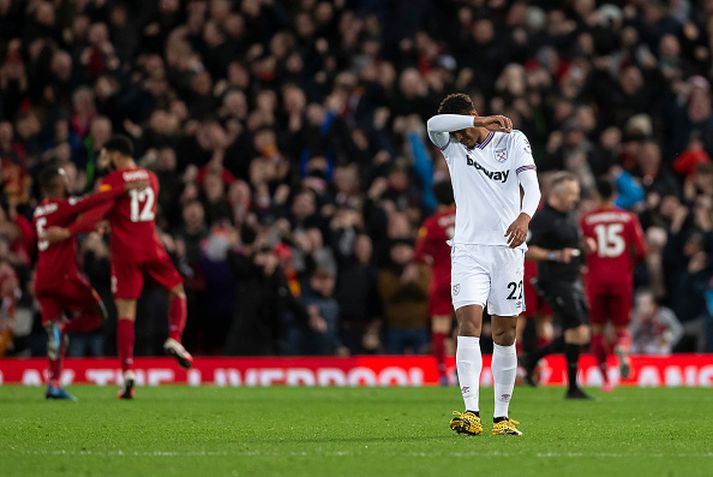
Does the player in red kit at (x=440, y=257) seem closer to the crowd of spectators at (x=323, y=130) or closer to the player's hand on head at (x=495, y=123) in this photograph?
the crowd of spectators at (x=323, y=130)

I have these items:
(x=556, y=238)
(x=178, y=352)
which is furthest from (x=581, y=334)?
(x=178, y=352)

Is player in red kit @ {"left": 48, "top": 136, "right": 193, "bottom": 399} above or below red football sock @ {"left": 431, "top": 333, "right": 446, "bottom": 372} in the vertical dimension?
above

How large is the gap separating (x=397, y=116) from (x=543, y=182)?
2.98 metres

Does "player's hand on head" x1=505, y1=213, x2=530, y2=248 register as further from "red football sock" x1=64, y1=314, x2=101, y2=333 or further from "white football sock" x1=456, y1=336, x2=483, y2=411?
"red football sock" x1=64, y1=314, x2=101, y2=333

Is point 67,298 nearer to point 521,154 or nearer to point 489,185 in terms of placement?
point 489,185

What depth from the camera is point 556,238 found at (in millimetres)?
15859

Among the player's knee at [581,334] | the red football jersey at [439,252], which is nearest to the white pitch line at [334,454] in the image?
the player's knee at [581,334]

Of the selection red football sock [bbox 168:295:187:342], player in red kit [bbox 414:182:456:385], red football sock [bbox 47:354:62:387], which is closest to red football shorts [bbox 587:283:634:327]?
player in red kit [bbox 414:182:456:385]

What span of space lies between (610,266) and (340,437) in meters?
7.81

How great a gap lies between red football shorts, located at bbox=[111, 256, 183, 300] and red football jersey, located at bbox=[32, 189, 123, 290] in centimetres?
45

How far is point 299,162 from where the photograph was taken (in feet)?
74.4

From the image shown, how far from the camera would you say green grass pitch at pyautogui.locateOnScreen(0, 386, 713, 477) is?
8141 millimetres

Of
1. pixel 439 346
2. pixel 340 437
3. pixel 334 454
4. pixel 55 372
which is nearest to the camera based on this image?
pixel 334 454

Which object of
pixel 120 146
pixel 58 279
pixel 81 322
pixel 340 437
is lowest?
pixel 340 437
